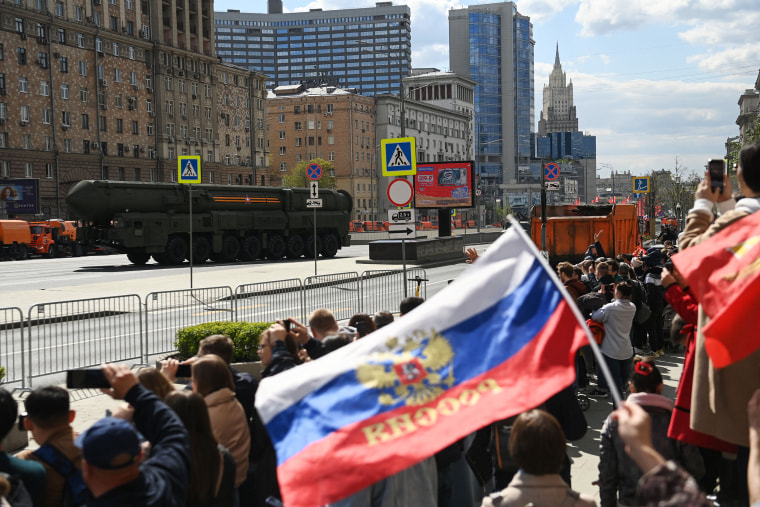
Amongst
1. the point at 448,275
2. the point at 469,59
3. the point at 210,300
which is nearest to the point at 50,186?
the point at 448,275

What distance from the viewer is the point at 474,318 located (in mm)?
3430

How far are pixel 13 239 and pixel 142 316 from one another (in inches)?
1373

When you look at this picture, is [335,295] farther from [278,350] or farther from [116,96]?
[116,96]

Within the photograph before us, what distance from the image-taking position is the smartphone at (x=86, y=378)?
3799mm

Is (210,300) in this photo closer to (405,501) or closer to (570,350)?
(405,501)

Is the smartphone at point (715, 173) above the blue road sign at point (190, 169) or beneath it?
beneath

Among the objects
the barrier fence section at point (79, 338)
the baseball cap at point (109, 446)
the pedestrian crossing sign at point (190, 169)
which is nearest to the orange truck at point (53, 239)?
the pedestrian crossing sign at point (190, 169)

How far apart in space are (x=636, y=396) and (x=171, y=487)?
2.72 metres

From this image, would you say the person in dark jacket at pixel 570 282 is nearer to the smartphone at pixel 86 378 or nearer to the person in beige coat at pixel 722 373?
the person in beige coat at pixel 722 373

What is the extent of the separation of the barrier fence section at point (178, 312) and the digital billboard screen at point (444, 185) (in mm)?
28861

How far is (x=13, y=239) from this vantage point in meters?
46.1

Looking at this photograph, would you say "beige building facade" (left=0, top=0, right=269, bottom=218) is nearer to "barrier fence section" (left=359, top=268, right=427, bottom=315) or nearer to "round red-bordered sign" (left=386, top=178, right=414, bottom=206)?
"barrier fence section" (left=359, top=268, right=427, bottom=315)

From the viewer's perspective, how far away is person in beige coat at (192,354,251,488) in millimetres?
4742

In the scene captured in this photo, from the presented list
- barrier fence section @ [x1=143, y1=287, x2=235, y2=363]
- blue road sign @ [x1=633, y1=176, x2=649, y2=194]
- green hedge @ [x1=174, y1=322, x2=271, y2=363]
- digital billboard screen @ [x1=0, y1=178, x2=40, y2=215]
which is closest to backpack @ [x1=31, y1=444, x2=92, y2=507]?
green hedge @ [x1=174, y1=322, x2=271, y2=363]
